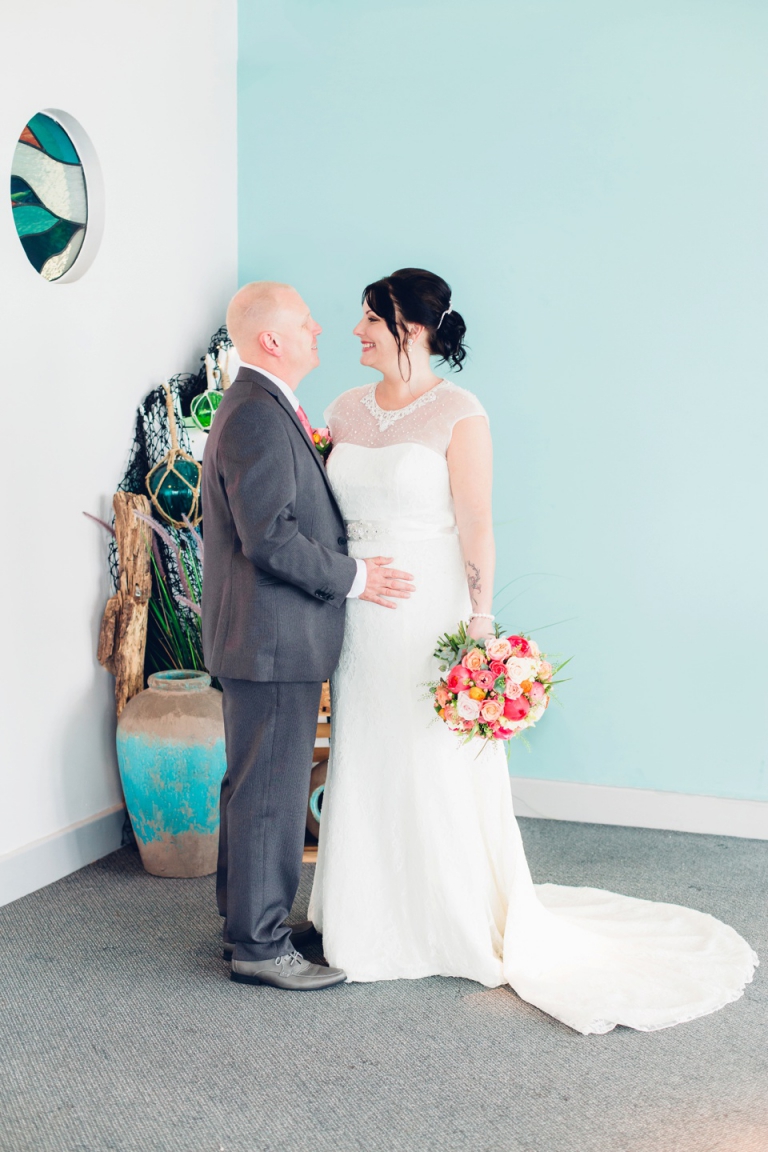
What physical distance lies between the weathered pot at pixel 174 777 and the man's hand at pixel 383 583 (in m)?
0.92

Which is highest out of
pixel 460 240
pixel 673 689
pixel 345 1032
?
pixel 460 240

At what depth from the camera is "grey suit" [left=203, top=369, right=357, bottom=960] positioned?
240 cm

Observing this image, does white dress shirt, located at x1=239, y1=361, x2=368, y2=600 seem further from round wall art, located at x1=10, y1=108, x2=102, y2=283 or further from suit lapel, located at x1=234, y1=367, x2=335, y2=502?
round wall art, located at x1=10, y1=108, x2=102, y2=283

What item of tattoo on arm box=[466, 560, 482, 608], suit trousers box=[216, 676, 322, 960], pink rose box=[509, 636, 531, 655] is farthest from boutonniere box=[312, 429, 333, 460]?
pink rose box=[509, 636, 531, 655]

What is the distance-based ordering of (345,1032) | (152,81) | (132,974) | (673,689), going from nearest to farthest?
(345,1032) → (132,974) → (152,81) → (673,689)

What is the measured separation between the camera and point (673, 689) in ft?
12.7

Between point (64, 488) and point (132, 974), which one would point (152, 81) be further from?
point (132, 974)

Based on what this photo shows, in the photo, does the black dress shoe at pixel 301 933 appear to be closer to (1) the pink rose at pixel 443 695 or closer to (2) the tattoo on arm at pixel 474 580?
(1) the pink rose at pixel 443 695

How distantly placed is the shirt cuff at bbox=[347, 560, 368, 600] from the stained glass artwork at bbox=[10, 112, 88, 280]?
151 centimetres

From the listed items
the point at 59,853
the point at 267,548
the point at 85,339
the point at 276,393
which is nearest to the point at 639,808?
the point at 59,853

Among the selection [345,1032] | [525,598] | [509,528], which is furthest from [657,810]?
[345,1032]

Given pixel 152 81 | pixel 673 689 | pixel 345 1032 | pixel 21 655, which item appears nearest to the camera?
pixel 345 1032

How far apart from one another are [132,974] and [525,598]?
2013 mm

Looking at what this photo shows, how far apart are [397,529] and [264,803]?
Answer: 2.45 ft
